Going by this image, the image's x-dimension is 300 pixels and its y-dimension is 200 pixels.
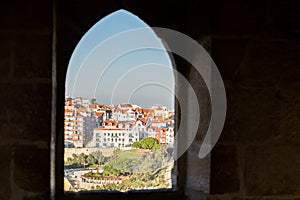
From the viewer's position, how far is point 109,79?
155cm

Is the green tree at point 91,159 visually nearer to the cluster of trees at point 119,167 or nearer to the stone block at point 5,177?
the cluster of trees at point 119,167

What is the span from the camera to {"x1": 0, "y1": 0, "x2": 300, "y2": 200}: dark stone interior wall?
1.31 m

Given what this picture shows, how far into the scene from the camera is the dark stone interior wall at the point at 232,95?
4.30ft

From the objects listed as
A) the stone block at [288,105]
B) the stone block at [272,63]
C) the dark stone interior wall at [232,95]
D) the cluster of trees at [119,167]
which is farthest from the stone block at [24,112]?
the stone block at [288,105]

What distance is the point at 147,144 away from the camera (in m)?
1.58

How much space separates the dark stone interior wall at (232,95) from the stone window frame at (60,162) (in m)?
0.05

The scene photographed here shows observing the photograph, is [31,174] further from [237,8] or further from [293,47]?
[293,47]

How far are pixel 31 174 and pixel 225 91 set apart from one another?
29.3 inches

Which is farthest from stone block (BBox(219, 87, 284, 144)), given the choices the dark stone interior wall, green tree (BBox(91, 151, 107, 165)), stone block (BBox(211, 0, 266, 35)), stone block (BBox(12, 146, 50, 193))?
stone block (BBox(12, 146, 50, 193))

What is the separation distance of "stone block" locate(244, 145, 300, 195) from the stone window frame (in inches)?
7.7

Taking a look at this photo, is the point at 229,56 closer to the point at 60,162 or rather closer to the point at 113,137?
the point at 113,137

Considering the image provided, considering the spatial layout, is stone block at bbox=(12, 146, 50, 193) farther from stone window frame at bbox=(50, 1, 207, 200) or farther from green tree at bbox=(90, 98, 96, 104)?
green tree at bbox=(90, 98, 96, 104)

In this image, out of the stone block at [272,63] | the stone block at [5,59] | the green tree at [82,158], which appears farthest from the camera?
the green tree at [82,158]

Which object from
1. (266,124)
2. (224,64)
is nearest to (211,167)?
(266,124)
